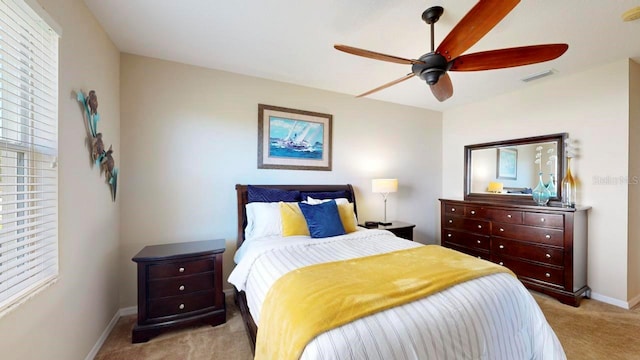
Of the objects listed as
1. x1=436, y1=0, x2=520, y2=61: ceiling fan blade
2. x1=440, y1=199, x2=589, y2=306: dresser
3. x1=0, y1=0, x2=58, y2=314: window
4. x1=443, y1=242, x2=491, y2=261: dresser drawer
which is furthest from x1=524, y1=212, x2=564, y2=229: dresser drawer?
x1=0, y1=0, x2=58, y2=314: window

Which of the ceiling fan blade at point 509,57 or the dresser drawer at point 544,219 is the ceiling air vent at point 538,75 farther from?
the ceiling fan blade at point 509,57

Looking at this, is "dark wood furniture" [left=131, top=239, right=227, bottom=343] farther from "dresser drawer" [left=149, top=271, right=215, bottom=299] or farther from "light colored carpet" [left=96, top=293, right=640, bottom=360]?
"light colored carpet" [left=96, top=293, right=640, bottom=360]

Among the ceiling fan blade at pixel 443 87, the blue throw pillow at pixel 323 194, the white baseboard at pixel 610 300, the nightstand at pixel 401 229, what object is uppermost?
the ceiling fan blade at pixel 443 87

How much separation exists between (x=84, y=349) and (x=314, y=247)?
69.8 inches

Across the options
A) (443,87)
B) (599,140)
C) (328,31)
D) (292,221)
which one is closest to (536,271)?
(599,140)

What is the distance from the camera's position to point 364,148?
376 cm

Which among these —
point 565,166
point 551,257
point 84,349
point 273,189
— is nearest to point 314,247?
point 273,189

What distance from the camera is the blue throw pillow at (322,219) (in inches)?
95.1

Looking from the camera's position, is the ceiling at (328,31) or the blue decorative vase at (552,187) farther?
the blue decorative vase at (552,187)

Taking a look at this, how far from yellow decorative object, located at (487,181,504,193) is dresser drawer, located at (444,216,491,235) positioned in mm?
611

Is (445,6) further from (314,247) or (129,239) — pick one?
(129,239)

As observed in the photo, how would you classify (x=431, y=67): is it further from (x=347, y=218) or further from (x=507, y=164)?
(x=507, y=164)

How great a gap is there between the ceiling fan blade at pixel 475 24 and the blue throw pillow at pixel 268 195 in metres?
2.00

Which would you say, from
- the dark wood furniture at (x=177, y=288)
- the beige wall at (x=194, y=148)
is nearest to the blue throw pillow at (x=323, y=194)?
the beige wall at (x=194, y=148)
